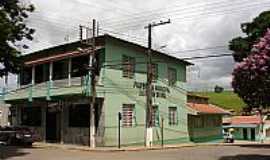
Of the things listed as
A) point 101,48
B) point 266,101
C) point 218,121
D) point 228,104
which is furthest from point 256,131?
point 266,101

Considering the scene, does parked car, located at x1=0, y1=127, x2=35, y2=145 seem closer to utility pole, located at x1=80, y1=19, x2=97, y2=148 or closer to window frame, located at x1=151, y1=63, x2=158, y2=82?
utility pole, located at x1=80, y1=19, x2=97, y2=148

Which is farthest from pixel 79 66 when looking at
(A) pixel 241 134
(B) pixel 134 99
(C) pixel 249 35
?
(A) pixel 241 134

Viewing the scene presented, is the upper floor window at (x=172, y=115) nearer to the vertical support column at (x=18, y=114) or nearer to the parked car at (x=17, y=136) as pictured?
the parked car at (x=17, y=136)

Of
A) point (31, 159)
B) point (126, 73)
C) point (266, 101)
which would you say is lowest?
point (31, 159)

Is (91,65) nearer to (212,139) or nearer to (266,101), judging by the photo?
(266,101)

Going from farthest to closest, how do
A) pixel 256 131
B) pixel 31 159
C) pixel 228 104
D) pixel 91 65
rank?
pixel 228 104 → pixel 256 131 → pixel 91 65 → pixel 31 159

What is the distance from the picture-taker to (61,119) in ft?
125

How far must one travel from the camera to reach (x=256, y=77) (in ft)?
69.2

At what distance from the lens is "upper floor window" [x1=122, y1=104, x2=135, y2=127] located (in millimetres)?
36334

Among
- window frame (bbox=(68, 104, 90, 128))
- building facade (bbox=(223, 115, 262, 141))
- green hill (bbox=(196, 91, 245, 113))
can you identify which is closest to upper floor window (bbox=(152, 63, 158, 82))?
window frame (bbox=(68, 104, 90, 128))

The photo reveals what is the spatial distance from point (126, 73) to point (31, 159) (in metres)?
14.1

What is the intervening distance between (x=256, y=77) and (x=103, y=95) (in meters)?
15.3

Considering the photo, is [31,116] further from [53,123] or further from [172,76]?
[172,76]

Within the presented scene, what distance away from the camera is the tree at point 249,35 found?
3894 centimetres
